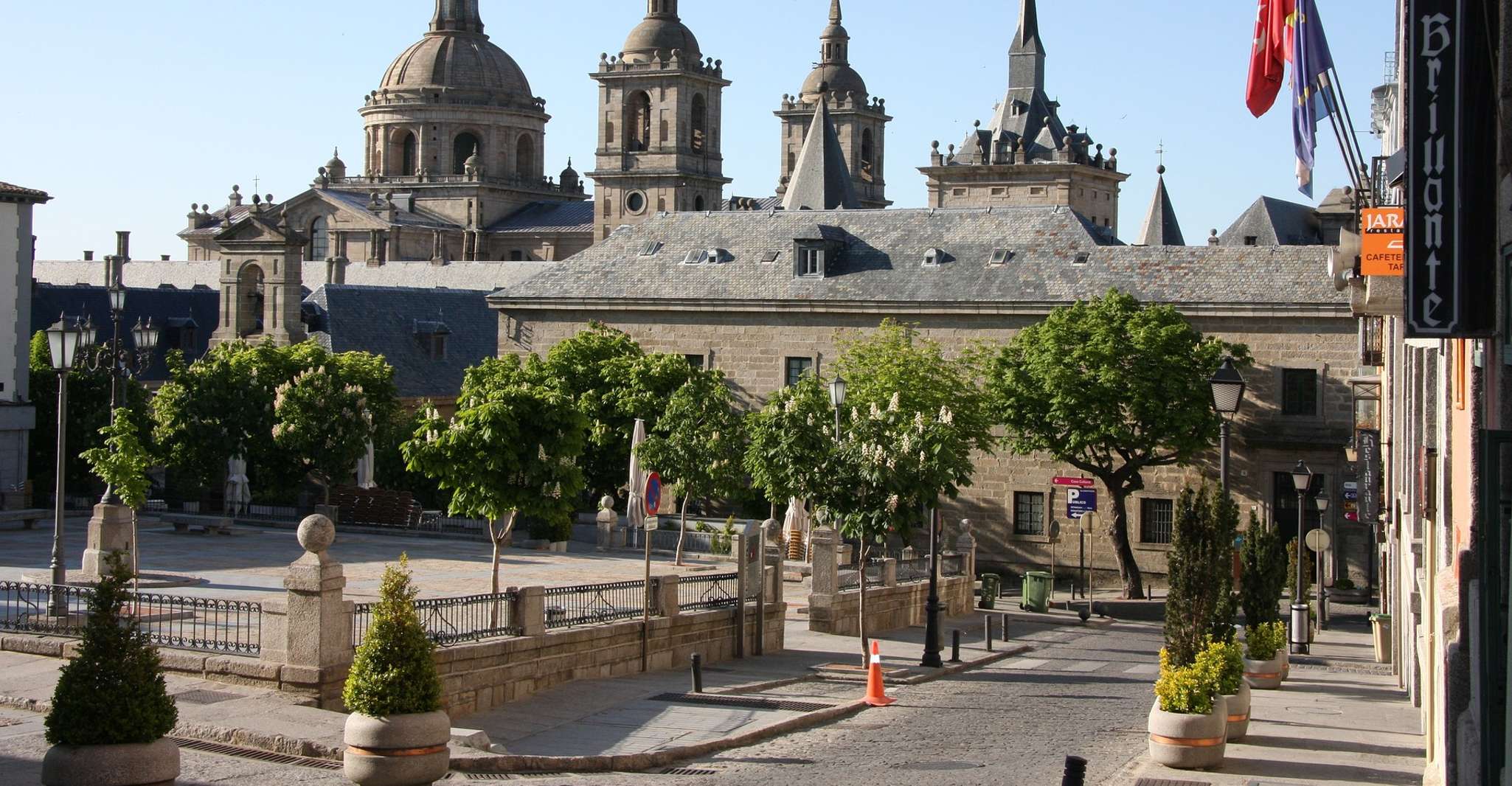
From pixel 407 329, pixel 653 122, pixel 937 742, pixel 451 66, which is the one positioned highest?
pixel 451 66

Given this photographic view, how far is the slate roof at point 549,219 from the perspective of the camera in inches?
4943

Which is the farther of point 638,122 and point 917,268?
point 638,122

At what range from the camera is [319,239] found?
118000 millimetres

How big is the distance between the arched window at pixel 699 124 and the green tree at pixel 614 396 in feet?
235

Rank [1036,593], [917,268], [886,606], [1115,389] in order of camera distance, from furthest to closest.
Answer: [917,268] → [1115,389] → [1036,593] → [886,606]

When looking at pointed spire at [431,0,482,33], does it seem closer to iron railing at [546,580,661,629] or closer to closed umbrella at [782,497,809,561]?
closed umbrella at [782,497,809,561]

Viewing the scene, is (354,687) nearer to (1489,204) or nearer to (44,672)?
(44,672)

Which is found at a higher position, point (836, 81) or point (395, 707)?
point (836, 81)

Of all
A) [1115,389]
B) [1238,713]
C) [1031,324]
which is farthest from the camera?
[1031,324]

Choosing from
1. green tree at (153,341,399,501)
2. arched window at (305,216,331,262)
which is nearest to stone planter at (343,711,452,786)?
green tree at (153,341,399,501)

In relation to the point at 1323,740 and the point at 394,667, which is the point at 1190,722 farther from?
the point at 394,667

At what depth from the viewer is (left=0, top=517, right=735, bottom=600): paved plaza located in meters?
27.3

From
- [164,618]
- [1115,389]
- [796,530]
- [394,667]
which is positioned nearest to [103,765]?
[394,667]

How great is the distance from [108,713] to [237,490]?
29.9 m
